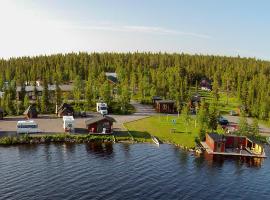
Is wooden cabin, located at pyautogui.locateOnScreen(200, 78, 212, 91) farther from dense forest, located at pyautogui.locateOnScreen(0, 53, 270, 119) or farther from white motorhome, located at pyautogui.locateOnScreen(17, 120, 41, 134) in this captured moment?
Result: white motorhome, located at pyautogui.locateOnScreen(17, 120, 41, 134)

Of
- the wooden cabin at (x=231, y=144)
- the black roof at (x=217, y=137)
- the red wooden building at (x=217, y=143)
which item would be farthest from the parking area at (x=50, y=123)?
the red wooden building at (x=217, y=143)

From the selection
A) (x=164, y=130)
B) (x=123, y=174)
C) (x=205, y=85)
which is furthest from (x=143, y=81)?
(x=123, y=174)

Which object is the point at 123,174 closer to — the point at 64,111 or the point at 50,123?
the point at 50,123

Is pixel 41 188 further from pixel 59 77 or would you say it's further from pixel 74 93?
pixel 59 77

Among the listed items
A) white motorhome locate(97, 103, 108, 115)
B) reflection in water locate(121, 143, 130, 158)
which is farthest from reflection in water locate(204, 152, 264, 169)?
white motorhome locate(97, 103, 108, 115)

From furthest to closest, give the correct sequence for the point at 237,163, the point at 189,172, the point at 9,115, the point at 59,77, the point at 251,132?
the point at 59,77
the point at 9,115
the point at 251,132
the point at 237,163
the point at 189,172

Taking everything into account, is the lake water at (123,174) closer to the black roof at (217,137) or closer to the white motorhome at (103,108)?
the black roof at (217,137)

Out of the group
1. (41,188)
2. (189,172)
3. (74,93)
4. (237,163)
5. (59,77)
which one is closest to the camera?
(41,188)

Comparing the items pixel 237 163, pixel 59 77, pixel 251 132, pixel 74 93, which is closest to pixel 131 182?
pixel 237 163
